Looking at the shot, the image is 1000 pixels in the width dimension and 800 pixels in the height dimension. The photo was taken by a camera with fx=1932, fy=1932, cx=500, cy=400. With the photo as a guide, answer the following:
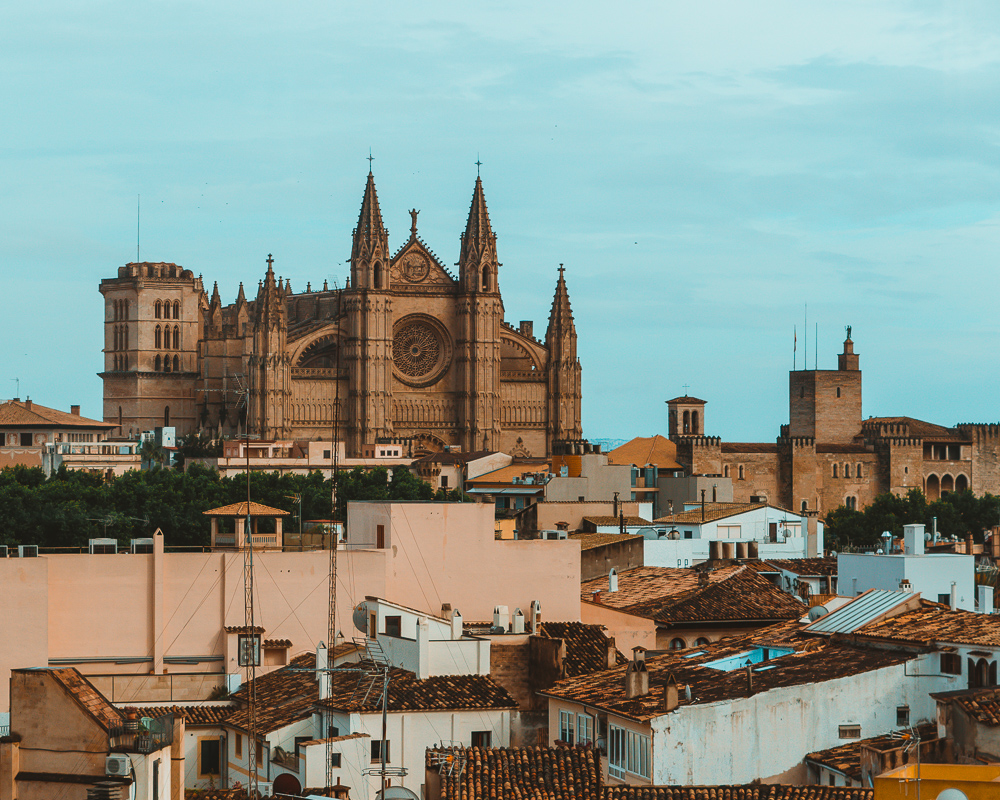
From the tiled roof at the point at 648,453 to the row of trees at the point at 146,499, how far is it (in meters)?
18.6

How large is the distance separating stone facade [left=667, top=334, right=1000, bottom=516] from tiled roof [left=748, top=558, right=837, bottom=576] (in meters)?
58.4

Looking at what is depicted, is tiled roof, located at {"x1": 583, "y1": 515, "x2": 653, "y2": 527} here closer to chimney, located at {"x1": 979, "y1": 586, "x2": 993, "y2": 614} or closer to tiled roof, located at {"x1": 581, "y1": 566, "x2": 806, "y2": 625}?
tiled roof, located at {"x1": 581, "y1": 566, "x2": 806, "y2": 625}

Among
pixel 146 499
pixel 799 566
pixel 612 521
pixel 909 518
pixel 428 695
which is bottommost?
pixel 428 695

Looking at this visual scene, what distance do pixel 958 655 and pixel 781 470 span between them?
284ft

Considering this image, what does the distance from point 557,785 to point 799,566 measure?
23262 millimetres

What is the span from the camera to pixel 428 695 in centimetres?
2266

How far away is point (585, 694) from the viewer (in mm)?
22156

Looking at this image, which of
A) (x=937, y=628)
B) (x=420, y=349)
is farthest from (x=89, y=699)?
(x=420, y=349)

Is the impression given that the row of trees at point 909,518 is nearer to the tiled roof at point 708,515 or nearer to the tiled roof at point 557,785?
the tiled roof at point 708,515

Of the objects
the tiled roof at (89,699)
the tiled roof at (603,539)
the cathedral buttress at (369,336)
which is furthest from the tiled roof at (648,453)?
the tiled roof at (89,699)

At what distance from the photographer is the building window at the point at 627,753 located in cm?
1994

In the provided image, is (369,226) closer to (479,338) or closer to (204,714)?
(479,338)

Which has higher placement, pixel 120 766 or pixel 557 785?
pixel 120 766

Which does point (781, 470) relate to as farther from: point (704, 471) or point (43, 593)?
point (43, 593)
